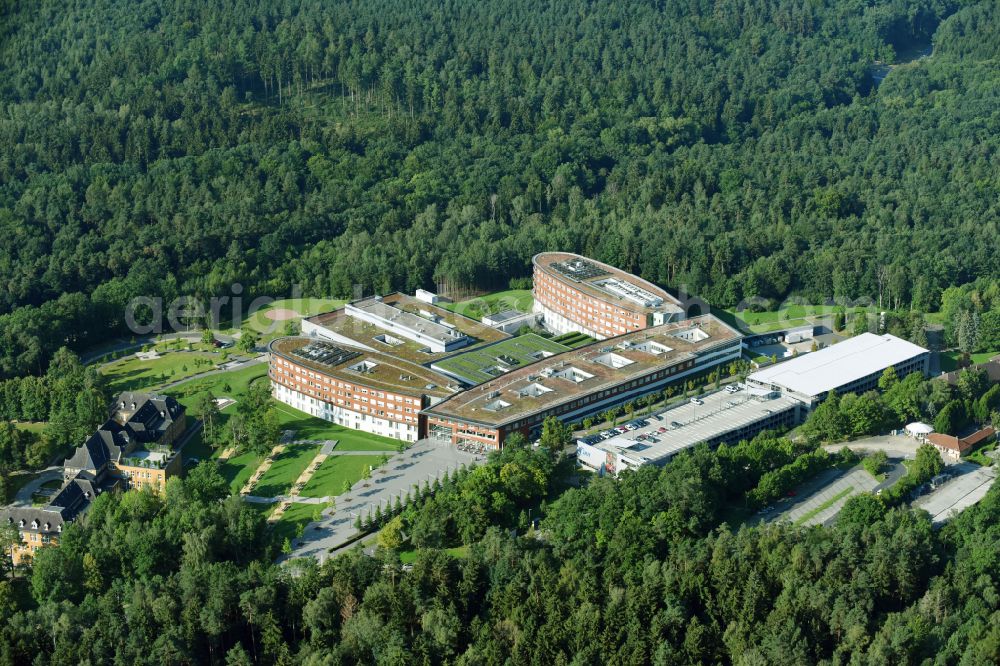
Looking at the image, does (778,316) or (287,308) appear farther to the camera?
(287,308)

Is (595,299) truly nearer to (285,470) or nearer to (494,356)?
(494,356)

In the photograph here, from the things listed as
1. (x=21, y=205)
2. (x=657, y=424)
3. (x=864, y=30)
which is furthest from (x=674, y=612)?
(x=864, y=30)

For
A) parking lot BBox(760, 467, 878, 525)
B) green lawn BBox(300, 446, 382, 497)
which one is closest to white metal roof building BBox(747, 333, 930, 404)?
parking lot BBox(760, 467, 878, 525)

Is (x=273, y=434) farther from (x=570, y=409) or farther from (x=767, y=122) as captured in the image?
(x=767, y=122)

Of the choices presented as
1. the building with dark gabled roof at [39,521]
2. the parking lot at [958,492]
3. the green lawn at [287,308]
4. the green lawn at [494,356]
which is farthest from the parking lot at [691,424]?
the green lawn at [287,308]

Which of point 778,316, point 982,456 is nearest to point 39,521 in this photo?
point 982,456
